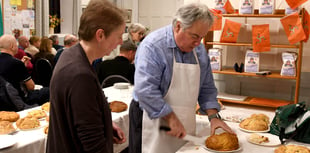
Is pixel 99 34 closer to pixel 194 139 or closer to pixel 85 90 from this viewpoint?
pixel 85 90

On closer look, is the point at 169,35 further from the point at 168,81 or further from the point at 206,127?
the point at 206,127

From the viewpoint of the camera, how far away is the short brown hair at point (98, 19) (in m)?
1.29

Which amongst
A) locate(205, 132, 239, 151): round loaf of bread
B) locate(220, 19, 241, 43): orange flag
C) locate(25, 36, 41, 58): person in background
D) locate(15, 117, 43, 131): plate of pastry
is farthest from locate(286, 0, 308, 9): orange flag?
locate(25, 36, 41, 58): person in background

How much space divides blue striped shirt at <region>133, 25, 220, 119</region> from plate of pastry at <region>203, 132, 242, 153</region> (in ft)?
0.88

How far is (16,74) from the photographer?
144 inches

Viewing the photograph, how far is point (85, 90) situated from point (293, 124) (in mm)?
1409

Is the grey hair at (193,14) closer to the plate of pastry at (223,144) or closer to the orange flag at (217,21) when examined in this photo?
the plate of pastry at (223,144)

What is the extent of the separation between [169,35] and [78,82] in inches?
31.8

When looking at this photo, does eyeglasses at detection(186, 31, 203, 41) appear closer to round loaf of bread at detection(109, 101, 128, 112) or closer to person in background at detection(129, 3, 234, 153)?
person in background at detection(129, 3, 234, 153)

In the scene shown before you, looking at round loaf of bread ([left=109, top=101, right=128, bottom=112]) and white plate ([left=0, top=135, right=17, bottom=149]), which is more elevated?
round loaf of bread ([left=109, top=101, right=128, bottom=112])

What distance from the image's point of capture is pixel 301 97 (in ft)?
11.2

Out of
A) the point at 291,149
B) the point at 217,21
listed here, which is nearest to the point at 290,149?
the point at 291,149

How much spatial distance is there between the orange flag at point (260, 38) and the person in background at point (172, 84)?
56.5 inches

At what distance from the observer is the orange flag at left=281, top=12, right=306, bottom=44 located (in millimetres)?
3034
